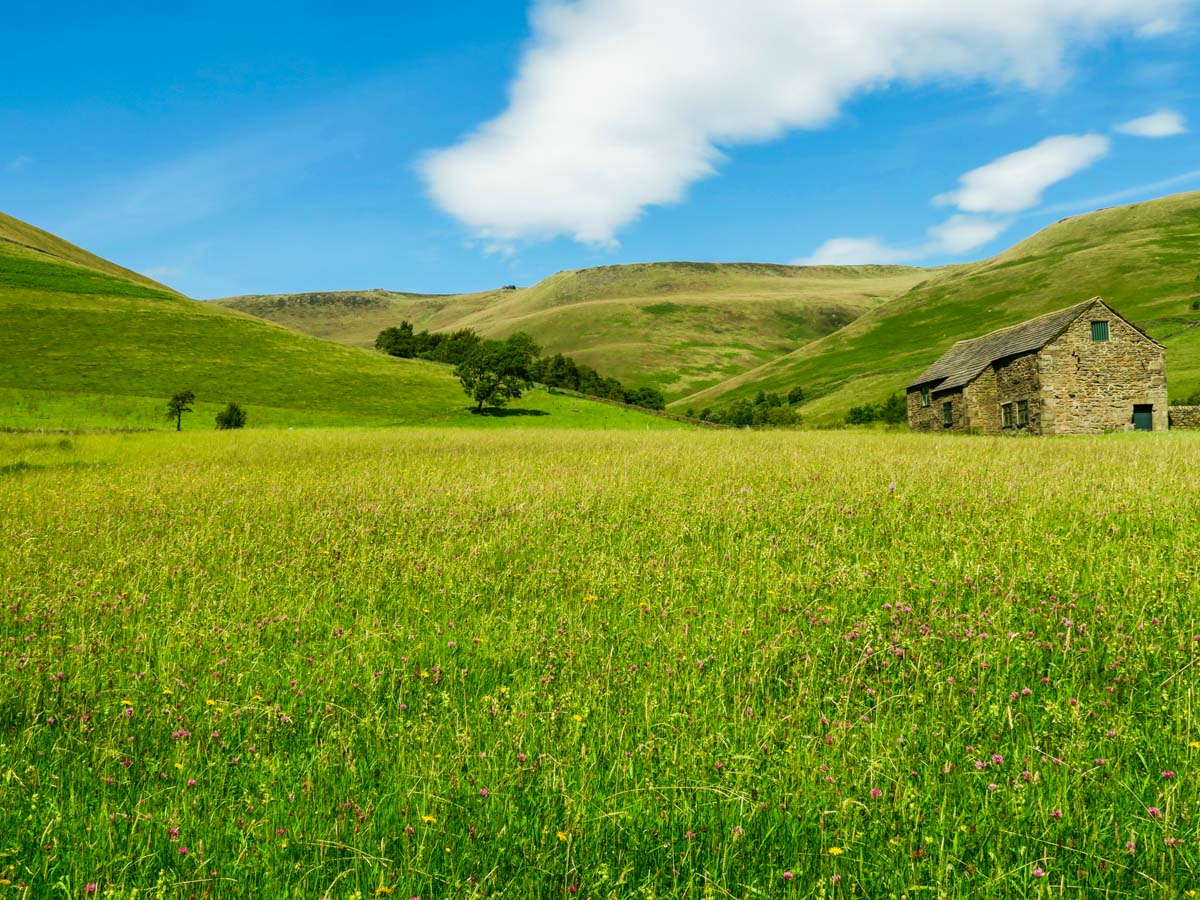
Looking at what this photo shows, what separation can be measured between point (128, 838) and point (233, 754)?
0.70m

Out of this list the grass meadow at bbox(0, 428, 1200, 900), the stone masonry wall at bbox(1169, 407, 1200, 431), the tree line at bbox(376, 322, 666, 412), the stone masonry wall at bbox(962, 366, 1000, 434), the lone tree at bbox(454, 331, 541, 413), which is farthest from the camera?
the tree line at bbox(376, 322, 666, 412)

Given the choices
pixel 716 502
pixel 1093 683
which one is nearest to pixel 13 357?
pixel 716 502

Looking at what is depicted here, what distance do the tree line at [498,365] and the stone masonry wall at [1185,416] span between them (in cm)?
5277

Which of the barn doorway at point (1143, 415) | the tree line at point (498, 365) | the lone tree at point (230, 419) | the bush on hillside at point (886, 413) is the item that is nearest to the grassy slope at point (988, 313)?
the bush on hillside at point (886, 413)

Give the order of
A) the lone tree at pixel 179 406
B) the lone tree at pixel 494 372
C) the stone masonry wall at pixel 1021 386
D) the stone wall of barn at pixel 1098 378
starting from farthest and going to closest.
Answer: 1. the lone tree at pixel 494 372
2. the lone tree at pixel 179 406
3. the stone masonry wall at pixel 1021 386
4. the stone wall of barn at pixel 1098 378

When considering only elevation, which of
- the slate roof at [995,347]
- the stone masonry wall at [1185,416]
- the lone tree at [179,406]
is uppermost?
the slate roof at [995,347]

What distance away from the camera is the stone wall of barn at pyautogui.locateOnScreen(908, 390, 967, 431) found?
172ft

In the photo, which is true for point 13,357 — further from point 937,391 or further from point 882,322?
point 882,322

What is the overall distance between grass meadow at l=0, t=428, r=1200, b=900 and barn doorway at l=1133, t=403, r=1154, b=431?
158 feet

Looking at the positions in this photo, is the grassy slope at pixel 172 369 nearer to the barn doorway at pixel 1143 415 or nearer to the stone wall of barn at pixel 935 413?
the stone wall of barn at pixel 935 413

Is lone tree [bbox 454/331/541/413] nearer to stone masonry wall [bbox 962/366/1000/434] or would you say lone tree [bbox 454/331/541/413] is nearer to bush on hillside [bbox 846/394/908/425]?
stone masonry wall [bbox 962/366/1000/434]

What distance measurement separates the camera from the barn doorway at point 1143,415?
Result: 44.6m

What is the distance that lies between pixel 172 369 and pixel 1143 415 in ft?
301

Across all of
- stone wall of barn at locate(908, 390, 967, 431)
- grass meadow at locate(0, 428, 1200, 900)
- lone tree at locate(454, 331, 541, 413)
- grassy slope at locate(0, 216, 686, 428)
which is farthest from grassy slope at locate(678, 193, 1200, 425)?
grass meadow at locate(0, 428, 1200, 900)
